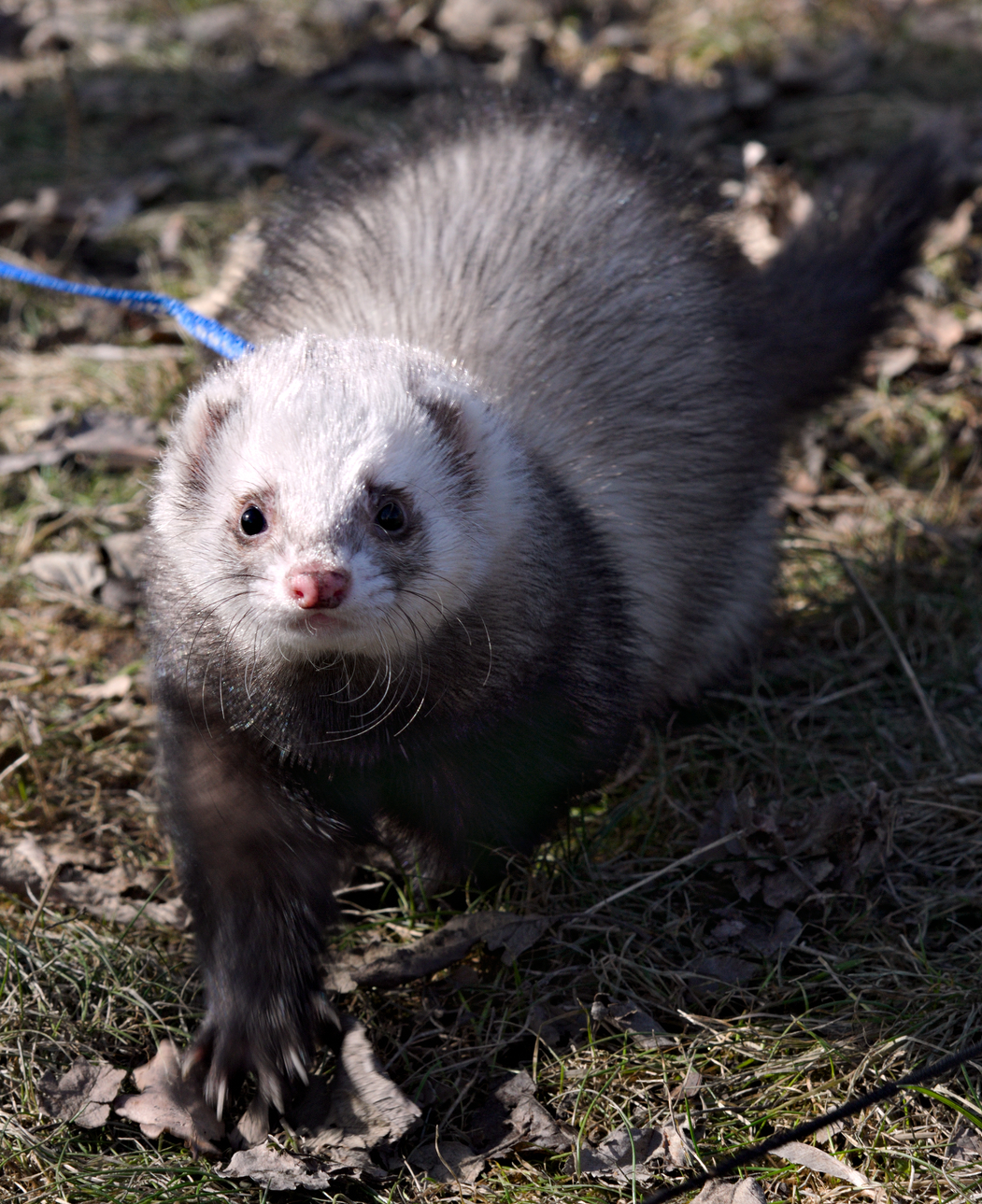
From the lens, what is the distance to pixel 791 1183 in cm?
197

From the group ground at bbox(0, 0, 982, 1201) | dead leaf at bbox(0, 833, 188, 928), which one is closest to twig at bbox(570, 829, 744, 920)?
ground at bbox(0, 0, 982, 1201)

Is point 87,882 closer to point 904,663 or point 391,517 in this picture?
point 391,517

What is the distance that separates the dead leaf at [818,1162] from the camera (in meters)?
1.94

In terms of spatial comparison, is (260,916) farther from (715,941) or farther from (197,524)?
(715,941)

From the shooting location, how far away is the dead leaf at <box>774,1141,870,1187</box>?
1.94m

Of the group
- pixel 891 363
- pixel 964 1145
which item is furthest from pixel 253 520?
pixel 891 363

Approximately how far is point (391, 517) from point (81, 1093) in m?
1.15

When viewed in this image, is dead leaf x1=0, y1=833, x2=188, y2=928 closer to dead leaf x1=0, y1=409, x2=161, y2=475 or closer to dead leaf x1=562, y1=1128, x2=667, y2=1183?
dead leaf x1=562, y1=1128, x2=667, y2=1183

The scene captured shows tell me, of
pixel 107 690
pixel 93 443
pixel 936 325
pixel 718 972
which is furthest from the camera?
pixel 936 325

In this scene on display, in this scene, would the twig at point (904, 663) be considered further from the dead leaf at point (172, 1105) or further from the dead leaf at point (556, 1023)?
the dead leaf at point (172, 1105)

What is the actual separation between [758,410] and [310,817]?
1.58 metres

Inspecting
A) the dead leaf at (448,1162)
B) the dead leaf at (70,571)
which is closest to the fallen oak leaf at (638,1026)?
the dead leaf at (448,1162)

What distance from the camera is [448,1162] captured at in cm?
205

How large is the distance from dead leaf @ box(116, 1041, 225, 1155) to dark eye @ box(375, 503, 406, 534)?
1.03 metres
